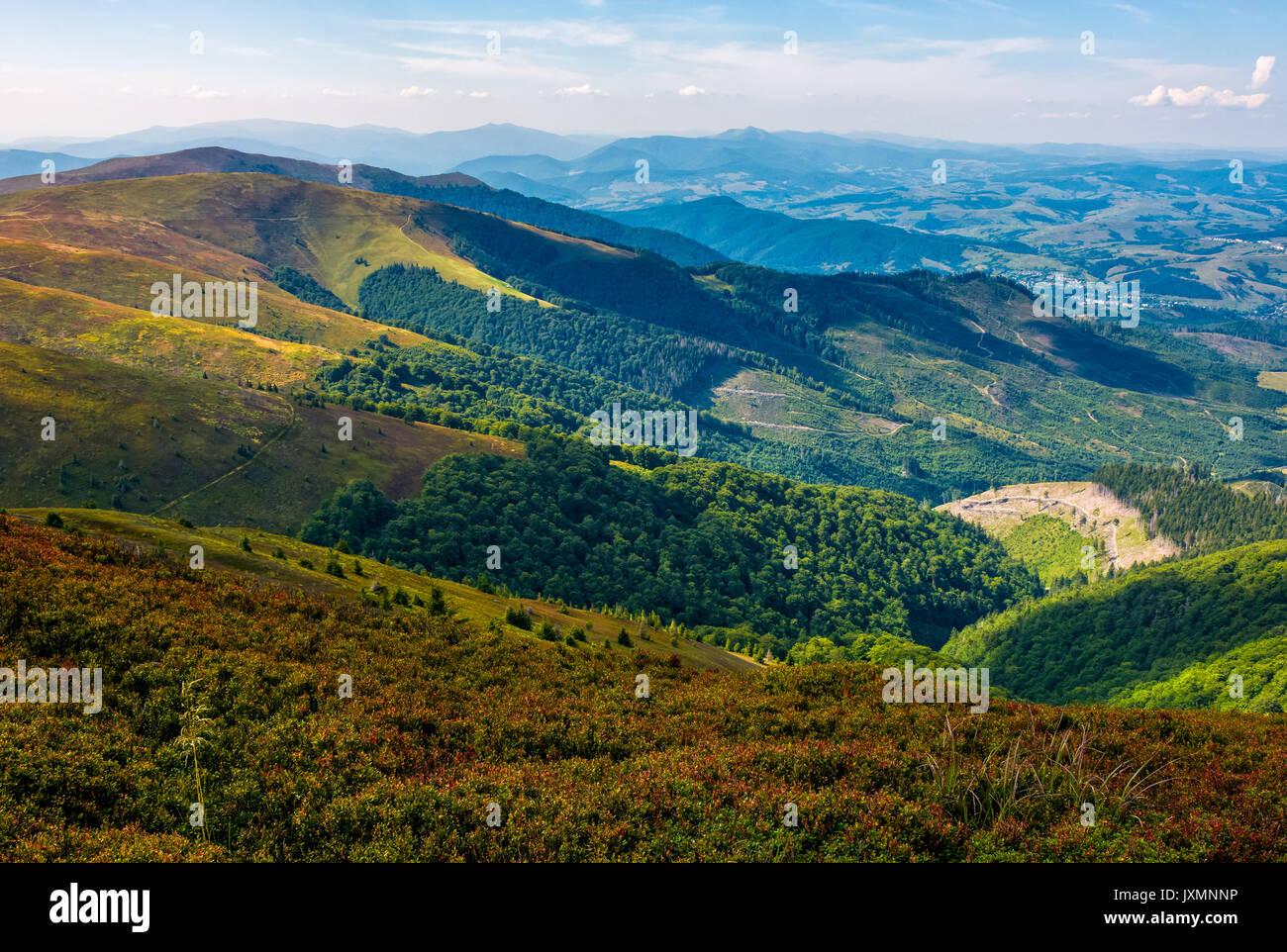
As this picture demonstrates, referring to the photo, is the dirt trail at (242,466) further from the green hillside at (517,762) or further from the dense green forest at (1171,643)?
the dense green forest at (1171,643)

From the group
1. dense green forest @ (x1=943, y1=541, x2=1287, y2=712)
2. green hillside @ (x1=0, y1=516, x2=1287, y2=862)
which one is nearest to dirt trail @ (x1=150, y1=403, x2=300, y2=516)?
green hillside @ (x1=0, y1=516, x2=1287, y2=862)

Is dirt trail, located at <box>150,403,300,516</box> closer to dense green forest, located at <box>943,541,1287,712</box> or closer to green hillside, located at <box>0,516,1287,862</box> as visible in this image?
green hillside, located at <box>0,516,1287,862</box>

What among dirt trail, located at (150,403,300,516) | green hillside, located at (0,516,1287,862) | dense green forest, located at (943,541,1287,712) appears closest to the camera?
green hillside, located at (0,516,1287,862)

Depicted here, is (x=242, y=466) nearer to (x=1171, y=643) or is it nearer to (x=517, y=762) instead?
(x=517, y=762)

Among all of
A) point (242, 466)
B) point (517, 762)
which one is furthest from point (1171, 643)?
point (242, 466)

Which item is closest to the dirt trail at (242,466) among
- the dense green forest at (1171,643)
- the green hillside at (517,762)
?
the green hillside at (517,762)

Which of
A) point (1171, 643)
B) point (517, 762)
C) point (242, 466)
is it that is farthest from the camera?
point (1171, 643)
